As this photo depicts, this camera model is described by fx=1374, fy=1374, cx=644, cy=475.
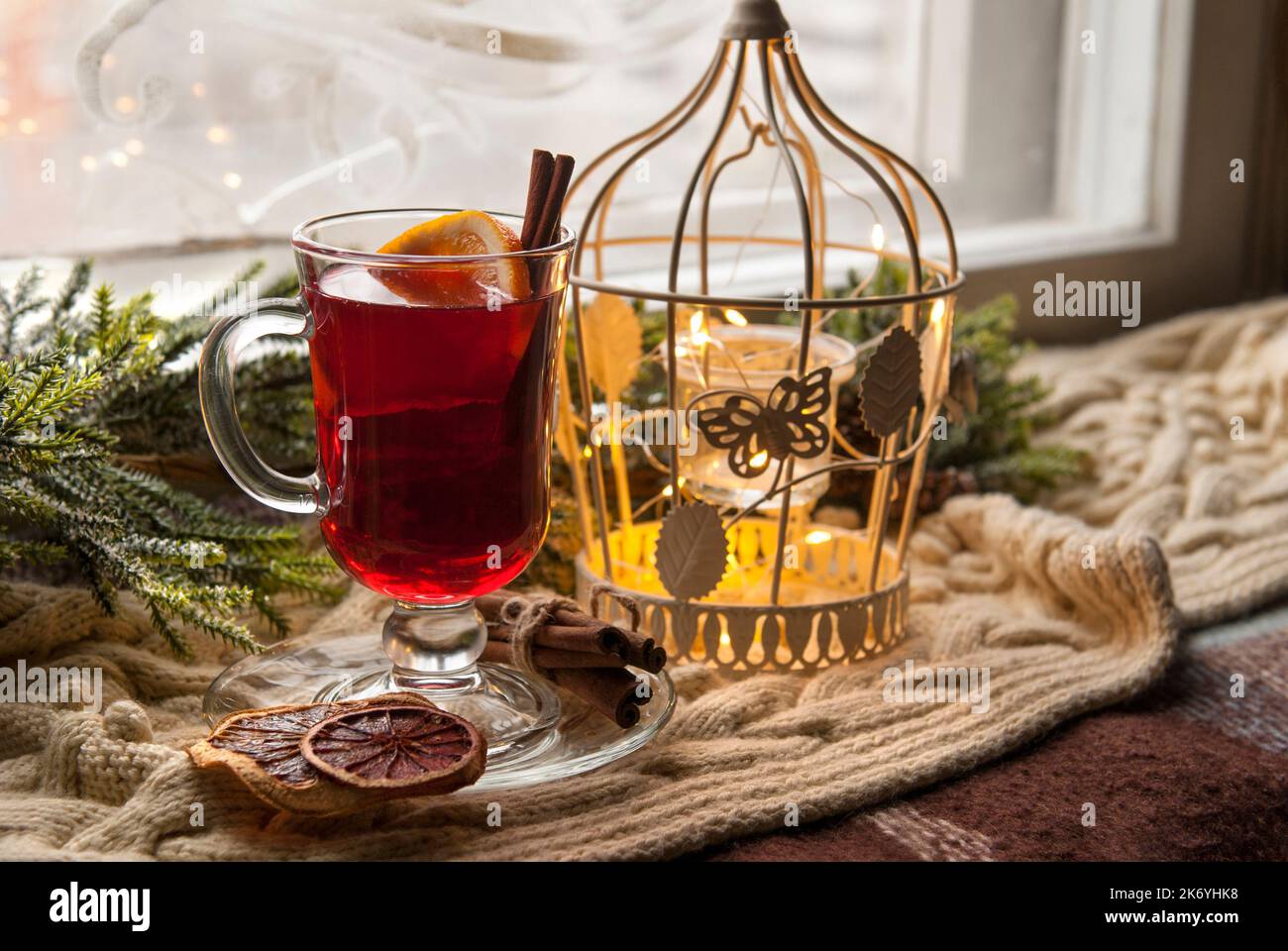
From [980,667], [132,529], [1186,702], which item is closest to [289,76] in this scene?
[132,529]

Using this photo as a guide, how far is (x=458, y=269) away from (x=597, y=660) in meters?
0.27

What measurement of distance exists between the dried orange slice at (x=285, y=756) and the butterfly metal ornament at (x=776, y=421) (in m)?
0.28

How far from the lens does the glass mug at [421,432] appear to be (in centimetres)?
82

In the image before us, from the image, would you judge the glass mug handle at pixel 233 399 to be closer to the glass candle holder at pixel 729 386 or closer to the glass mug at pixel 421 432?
the glass mug at pixel 421 432

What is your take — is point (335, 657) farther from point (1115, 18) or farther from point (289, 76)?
point (1115, 18)

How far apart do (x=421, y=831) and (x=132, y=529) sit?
14.2 inches

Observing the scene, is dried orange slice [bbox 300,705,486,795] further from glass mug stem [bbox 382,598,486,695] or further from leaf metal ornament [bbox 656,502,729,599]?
leaf metal ornament [bbox 656,502,729,599]

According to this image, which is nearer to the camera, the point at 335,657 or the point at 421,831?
the point at 421,831

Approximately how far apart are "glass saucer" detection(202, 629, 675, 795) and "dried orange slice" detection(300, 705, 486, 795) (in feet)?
0.14

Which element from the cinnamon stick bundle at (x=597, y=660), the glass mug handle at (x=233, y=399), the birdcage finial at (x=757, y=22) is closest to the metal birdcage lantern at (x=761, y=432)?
the birdcage finial at (x=757, y=22)

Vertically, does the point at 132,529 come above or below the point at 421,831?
above

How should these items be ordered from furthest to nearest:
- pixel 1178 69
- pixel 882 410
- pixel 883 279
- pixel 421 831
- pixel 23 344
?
1. pixel 1178 69
2. pixel 883 279
3. pixel 23 344
4. pixel 882 410
5. pixel 421 831

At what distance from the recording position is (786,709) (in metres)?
0.97
